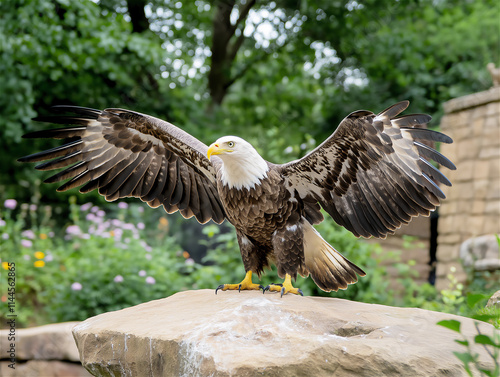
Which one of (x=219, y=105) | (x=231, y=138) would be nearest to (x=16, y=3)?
(x=219, y=105)

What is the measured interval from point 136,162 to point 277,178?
1184 mm

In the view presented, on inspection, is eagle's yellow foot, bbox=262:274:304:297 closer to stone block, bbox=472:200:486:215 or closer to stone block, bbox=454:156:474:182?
stone block, bbox=472:200:486:215

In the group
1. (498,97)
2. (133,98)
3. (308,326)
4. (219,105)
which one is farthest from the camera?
(219,105)

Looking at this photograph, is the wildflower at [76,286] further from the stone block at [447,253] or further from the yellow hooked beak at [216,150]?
the stone block at [447,253]

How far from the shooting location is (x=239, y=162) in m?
3.21

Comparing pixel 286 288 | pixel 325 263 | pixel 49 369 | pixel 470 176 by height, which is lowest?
pixel 49 369

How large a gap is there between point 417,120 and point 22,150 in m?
7.76

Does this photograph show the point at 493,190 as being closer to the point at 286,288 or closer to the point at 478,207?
the point at 478,207

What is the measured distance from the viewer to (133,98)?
10047 mm

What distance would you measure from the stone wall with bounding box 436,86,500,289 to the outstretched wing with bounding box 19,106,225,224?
3.91 metres

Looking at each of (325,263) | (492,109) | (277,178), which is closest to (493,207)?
(492,109)

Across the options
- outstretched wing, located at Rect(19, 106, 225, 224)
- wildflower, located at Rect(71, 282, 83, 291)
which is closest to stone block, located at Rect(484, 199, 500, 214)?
outstretched wing, located at Rect(19, 106, 225, 224)

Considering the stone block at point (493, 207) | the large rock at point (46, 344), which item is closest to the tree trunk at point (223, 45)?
the stone block at point (493, 207)

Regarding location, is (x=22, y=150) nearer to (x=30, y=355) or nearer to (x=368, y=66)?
(x=30, y=355)
